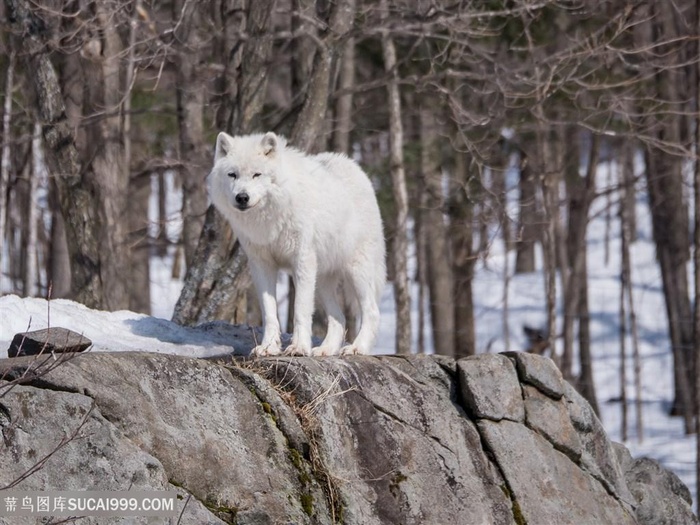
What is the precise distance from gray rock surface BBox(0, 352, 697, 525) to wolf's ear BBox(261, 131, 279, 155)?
5.28ft

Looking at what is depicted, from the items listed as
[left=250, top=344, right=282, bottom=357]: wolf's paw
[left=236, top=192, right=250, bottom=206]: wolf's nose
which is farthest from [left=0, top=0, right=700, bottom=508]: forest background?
[left=236, top=192, right=250, bottom=206]: wolf's nose

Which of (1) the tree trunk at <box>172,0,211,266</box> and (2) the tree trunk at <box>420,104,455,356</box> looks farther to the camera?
(2) the tree trunk at <box>420,104,455,356</box>

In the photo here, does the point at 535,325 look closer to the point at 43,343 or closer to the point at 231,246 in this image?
the point at 231,246

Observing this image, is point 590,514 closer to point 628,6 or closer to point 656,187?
point 628,6

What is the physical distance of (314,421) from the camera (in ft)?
20.0

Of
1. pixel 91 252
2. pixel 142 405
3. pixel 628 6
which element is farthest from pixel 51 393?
pixel 628 6

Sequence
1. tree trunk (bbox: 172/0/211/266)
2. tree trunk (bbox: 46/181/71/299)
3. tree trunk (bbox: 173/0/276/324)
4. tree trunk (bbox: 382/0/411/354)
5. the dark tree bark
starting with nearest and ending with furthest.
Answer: tree trunk (bbox: 173/0/276/324) < tree trunk (bbox: 172/0/211/266) < tree trunk (bbox: 382/0/411/354) < tree trunk (bbox: 46/181/71/299) < the dark tree bark

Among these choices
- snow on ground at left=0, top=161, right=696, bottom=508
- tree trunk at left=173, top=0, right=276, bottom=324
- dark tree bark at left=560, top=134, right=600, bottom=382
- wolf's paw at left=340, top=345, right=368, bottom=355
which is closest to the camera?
snow on ground at left=0, top=161, right=696, bottom=508

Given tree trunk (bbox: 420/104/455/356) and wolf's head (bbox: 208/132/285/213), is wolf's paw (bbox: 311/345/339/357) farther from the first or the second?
tree trunk (bbox: 420/104/455/356)

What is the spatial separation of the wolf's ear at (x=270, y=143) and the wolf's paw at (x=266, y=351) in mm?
1386

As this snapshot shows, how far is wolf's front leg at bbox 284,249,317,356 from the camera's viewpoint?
22.5 feet

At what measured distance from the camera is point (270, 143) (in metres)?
7.16

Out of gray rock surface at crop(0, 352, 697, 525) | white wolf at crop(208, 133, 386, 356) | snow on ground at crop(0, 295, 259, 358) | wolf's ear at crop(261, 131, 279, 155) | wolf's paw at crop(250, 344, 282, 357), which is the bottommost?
gray rock surface at crop(0, 352, 697, 525)

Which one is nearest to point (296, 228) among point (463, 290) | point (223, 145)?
point (223, 145)
